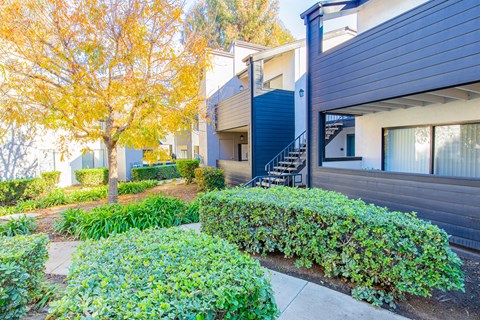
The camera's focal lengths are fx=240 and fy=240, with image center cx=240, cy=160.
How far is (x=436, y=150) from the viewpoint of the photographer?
636 cm

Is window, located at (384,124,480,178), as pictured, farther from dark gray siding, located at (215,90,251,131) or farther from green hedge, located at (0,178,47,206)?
green hedge, located at (0,178,47,206)

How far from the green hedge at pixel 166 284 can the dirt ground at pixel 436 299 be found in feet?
5.85

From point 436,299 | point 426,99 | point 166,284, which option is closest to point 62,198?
point 166,284

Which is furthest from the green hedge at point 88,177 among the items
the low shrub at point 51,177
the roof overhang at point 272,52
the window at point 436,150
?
the window at point 436,150

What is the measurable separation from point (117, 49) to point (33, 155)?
32.2 feet

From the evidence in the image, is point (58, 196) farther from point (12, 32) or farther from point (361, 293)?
point (361, 293)

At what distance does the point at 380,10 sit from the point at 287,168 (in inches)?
221

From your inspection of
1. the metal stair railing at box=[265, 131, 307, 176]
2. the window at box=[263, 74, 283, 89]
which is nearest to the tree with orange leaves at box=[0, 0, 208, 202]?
the metal stair railing at box=[265, 131, 307, 176]

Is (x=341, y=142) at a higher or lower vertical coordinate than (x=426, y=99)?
lower

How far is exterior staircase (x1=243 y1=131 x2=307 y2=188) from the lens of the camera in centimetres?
868

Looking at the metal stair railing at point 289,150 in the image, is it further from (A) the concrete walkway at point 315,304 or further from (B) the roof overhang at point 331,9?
(A) the concrete walkway at point 315,304

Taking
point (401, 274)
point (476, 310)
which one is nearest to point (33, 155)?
point (401, 274)

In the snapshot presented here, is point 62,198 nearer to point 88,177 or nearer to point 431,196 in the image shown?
point 88,177

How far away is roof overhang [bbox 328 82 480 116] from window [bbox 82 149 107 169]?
15.1 meters
